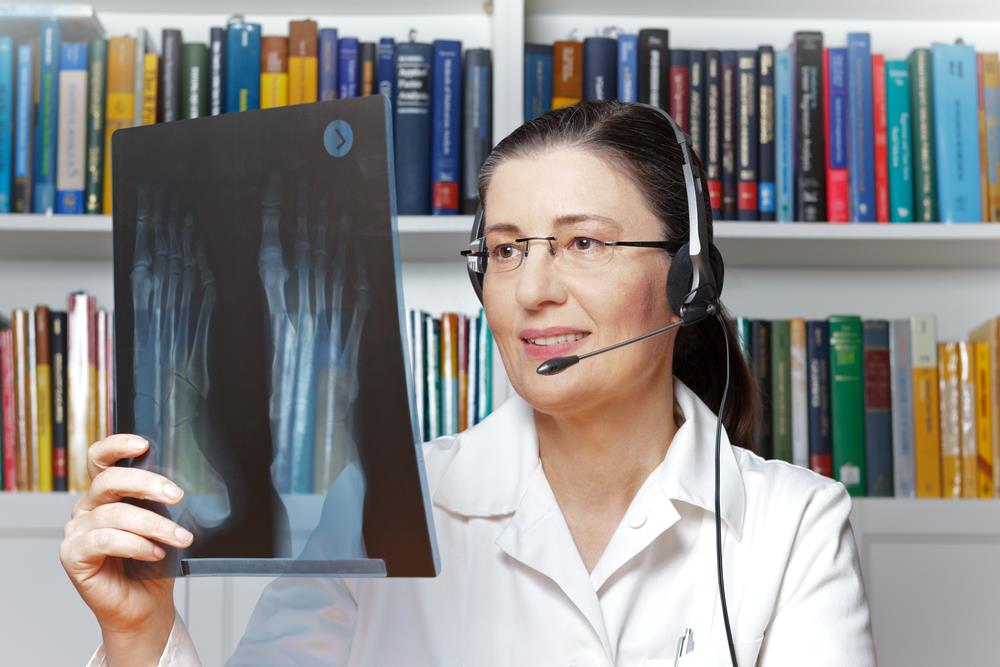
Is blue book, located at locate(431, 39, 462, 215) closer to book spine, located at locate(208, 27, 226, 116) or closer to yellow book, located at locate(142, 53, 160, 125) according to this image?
book spine, located at locate(208, 27, 226, 116)

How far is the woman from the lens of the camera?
3.89 ft

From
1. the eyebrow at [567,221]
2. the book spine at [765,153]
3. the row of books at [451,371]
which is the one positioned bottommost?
the row of books at [451,371]

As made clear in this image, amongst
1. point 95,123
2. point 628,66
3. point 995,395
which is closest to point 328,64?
point 95,123

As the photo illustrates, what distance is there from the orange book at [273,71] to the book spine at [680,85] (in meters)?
0.64

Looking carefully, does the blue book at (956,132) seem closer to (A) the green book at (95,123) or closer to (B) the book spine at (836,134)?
(B) the book spine at (836,134)

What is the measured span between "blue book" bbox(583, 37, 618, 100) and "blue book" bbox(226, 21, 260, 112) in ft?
1.80

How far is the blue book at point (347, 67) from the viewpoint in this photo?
189cm

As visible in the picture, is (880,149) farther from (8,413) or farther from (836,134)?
(8,413)

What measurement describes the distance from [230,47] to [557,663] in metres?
1.19

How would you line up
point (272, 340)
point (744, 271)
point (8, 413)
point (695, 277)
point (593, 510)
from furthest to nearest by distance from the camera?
point (744, 271), point (8, 413), point (593, 510), point (695, 277), point (272, 340)

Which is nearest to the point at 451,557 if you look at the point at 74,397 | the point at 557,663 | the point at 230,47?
the point at 557,663

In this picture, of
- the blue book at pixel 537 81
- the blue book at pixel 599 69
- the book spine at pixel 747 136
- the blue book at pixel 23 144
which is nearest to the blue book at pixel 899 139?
the book spine at pixel 747 136

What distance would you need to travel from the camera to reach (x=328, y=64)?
6.19 ft

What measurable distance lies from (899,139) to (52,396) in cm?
146
